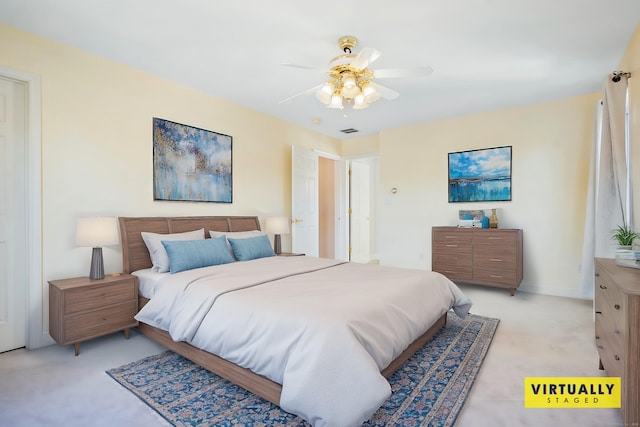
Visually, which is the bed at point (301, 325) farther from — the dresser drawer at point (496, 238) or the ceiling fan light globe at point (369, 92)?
the dresser drawer at point (496, 238)

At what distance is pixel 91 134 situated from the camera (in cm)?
301

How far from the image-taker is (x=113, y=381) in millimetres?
2119

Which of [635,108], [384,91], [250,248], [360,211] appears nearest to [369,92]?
[384,91]

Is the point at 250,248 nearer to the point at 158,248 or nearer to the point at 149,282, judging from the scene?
the point at 158,248

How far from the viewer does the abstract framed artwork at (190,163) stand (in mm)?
3549

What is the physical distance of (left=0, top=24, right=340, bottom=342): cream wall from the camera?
273 cm

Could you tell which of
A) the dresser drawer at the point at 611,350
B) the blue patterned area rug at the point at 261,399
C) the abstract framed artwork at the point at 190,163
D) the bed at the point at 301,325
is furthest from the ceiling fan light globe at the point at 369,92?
the dresser drawer at the point at 611,350

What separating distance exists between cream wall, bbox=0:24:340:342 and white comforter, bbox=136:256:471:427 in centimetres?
109

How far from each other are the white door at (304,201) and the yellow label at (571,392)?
3.68 meters

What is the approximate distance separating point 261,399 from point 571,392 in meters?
1.95

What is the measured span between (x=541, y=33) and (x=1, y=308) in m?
4.96

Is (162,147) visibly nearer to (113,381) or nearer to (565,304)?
(113,381)

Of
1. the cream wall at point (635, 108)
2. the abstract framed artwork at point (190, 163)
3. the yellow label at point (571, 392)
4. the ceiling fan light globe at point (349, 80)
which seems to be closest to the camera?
the yellow label at point (571, 392)

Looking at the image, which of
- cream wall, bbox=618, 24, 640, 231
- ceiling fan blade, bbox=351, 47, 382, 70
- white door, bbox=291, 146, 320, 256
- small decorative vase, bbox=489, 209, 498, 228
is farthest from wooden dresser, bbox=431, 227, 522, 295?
ceiling fan blade, bbox=351, 47, 382, 70
